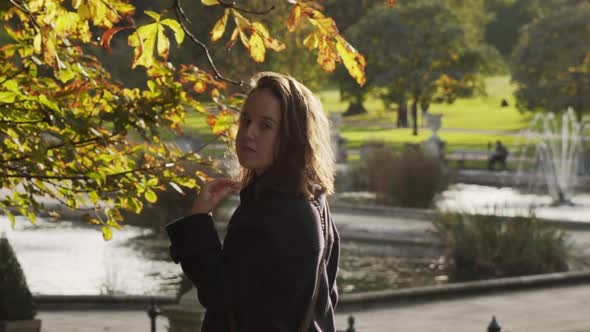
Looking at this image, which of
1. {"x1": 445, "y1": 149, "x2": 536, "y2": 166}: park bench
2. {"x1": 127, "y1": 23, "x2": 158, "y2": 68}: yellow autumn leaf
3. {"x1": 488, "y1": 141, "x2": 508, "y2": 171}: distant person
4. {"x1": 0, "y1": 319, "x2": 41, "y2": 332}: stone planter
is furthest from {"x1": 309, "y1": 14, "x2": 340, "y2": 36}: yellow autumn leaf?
{"x1": 445, "y1": 149, "x2": 536, "y2": 166}: park bench

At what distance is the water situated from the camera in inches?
1037

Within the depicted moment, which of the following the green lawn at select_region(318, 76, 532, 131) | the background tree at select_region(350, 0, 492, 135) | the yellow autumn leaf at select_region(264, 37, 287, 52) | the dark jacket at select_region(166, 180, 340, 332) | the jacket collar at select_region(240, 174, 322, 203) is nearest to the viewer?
the dark jacket at select_region(166, 180, 340, 332)

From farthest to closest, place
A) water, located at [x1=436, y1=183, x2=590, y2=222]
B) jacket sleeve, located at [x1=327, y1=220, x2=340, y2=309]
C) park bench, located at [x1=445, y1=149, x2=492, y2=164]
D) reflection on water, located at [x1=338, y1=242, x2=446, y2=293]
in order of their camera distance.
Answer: park bench, located at [x1=445, y1=149, x2=492, y2=164]
water, located at [x1=436, y1=183, x2=590, y2=222]
reflection on water, located at [x1=338, y1=242, x2=446, y2=293]
jacket sleeve, located at [x1=327, y1=220, x2=340, y2=309]

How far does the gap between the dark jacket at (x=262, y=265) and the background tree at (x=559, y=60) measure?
4335 centimetres

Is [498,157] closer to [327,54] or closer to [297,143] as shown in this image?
[327,54]

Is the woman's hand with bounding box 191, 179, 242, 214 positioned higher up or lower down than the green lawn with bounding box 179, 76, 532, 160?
higher up

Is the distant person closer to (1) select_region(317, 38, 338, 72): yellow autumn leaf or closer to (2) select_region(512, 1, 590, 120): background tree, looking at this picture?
(2) select_region(512, 1, 590, 120): background tree

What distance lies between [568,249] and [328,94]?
6285 centimetres

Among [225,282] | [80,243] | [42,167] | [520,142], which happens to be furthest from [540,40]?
[225,282]

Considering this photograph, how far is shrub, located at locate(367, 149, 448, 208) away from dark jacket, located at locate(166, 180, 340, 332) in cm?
2172

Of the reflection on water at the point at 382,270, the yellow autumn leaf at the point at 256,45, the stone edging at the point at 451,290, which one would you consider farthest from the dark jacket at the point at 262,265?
the reflection on water at the point at 382,270

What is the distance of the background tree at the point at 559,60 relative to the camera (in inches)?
1820

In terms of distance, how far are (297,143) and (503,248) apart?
14403 millimetres

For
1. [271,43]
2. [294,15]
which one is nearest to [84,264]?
[271,43]
